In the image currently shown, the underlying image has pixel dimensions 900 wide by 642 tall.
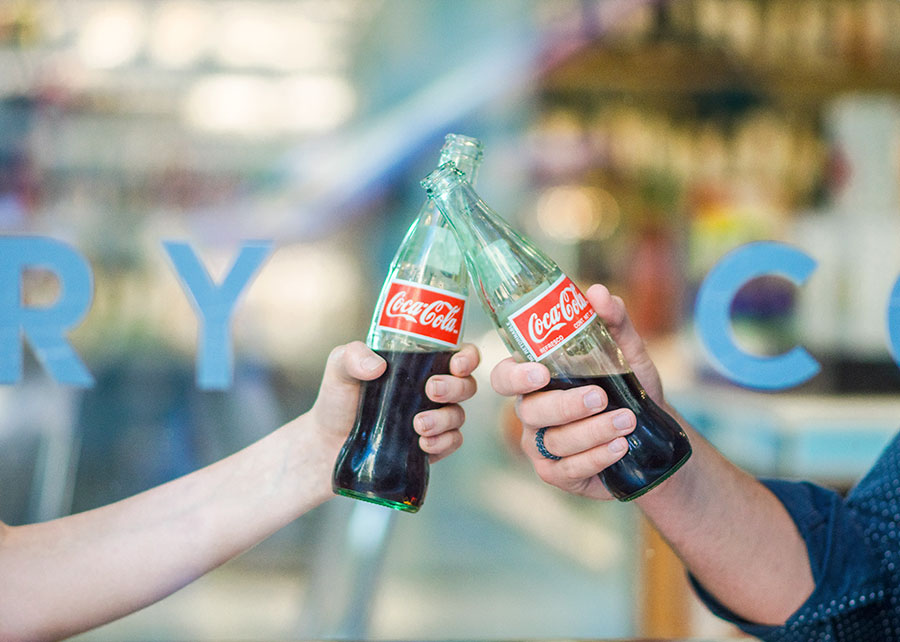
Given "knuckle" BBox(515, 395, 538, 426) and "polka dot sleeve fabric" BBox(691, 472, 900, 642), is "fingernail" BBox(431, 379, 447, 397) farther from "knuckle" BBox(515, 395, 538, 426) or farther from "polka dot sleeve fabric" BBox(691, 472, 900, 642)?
"polka dot sleeve fabric" BBox(691, 472, 900, 642)

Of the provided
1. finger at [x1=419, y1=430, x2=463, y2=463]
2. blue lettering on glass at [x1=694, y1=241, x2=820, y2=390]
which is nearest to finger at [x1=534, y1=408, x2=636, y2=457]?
finger at [x1=419, y1=430, x2=463, y2=463]

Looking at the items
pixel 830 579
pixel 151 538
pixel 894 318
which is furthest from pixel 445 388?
pixel 894 318

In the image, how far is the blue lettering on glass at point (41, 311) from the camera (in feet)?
3.19

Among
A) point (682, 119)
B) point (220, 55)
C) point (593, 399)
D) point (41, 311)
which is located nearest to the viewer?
point (593, 399)

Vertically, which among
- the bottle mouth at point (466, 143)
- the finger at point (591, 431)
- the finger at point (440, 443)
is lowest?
the finger at point (440, 443)

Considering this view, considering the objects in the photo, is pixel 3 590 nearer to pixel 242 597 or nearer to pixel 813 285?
pixel 242 597

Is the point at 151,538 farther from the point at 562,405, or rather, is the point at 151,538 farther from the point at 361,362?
the point at 562,405

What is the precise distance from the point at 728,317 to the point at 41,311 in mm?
799

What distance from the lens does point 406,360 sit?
0.74 metres

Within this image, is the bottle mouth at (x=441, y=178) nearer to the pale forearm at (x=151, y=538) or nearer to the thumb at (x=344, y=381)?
the thumb at (x=344, y=381)

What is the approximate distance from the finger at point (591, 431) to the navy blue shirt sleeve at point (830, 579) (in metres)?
0.30

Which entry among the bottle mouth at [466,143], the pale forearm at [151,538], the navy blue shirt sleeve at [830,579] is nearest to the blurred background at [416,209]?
the pale forearm at [151,538]

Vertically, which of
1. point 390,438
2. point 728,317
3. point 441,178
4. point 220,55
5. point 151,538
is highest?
point 220,55

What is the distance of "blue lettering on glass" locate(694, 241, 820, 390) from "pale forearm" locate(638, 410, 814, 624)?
8.4 inches
